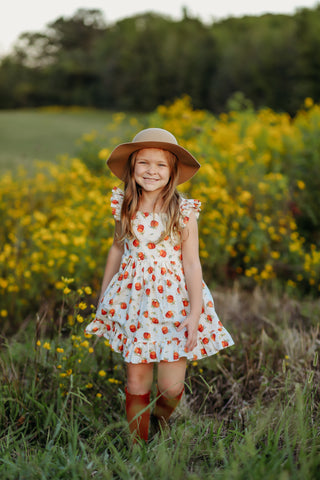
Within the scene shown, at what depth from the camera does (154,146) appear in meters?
2.00

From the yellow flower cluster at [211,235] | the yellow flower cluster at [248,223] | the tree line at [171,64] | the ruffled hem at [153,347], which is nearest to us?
the ruffled hem at [153,347]

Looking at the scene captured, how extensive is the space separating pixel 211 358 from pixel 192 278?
736mm

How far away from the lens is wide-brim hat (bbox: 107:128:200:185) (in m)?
1.97

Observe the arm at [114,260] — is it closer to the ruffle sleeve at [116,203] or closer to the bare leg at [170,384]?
the ruffle sleeve at [116,203]

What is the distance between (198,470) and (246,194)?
8.21 feet

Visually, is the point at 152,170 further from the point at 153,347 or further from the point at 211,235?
the point at 211,235

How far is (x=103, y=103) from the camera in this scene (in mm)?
33125

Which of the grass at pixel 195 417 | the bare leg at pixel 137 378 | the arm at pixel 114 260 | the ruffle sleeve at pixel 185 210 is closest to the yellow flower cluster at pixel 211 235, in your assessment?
the grass at pixel 195 417

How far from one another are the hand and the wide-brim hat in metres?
0.68

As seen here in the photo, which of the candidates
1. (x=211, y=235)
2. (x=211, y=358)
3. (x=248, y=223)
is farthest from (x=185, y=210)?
(x=248, y=223)

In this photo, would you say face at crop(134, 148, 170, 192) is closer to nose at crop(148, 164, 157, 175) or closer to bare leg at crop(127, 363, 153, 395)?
nose at crop(148, 164, 157, 175)

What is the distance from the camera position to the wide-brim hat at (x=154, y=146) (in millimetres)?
1970

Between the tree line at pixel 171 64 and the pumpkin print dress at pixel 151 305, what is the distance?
1082 centimetres

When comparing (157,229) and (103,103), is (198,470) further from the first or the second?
(103,103)
